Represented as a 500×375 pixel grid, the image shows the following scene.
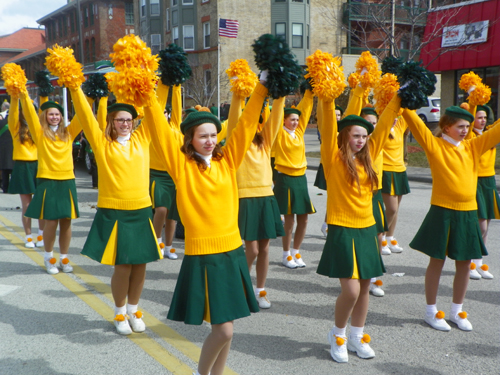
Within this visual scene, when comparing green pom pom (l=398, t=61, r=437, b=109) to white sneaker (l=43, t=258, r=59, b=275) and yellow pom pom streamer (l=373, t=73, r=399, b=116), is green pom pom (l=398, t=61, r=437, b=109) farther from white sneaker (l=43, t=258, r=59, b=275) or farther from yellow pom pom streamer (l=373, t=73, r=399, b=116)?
white sneaker (l=43, t=258, r=59, b=275)

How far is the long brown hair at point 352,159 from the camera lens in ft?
12.1

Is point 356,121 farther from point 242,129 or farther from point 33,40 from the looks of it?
point 33,40

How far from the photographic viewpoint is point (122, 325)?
4.18 metres

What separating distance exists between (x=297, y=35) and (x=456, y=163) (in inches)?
1233

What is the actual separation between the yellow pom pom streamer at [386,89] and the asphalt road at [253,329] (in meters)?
1.92

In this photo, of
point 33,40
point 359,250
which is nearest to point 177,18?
point 359,250

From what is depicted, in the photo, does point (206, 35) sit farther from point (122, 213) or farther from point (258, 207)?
point (122, 213)

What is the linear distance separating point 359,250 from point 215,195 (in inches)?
48.7

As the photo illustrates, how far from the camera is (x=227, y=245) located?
3104 millimetres

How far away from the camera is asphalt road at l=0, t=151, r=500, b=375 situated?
11.9 ft

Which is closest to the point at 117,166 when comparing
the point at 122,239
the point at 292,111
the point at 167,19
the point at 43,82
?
the point at 122,239

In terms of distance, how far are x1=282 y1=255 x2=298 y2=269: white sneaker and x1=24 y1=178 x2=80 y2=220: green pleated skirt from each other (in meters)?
2.52

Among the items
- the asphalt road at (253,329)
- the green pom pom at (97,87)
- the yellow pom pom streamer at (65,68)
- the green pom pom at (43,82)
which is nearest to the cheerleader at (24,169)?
the asphalt road at (253,329)

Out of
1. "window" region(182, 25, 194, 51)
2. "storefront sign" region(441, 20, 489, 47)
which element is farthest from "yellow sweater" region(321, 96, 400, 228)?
"window" region(182, 25, 194, 51)
